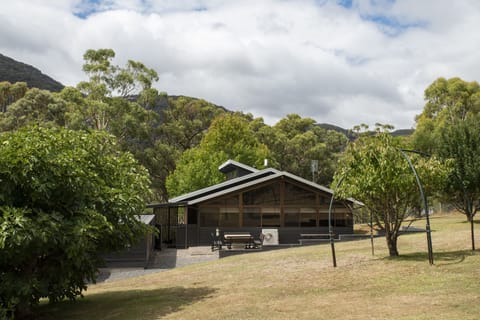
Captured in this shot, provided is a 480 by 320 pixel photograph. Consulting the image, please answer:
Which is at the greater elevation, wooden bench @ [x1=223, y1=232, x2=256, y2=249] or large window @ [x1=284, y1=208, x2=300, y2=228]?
large window @ [x1=284, y1=208, x2=300, y2=228]

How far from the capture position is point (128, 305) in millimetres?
11891

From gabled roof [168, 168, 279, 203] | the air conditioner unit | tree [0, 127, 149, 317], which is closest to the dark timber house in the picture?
gabled roof [168, 168, 279, 203]

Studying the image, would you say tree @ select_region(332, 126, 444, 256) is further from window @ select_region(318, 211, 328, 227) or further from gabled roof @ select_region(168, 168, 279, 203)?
gabled roof @ select_region(168, 168, 279, 203)

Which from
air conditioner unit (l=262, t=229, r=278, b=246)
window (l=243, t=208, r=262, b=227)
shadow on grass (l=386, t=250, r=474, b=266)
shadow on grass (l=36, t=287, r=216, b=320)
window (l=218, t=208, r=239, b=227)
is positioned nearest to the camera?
shadow on grass (l=36, t=287, r=216, b=320)

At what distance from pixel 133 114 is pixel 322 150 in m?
23.8

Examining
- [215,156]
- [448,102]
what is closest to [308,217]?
[215,156]

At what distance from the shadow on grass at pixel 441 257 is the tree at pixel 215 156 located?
26629mm

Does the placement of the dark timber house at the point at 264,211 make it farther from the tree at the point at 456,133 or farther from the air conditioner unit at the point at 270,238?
the tree at the point at 456,133

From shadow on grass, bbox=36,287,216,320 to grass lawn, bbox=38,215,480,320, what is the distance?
27mm

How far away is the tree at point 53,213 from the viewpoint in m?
10.1

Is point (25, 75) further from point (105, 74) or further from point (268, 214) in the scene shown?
point (268, 214)

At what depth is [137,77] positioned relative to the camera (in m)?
50.8

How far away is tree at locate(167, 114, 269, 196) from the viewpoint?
40656 mm

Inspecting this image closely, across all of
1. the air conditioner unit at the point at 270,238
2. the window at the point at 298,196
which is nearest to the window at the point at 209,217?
the air conditioner unit at the point at 270,238
